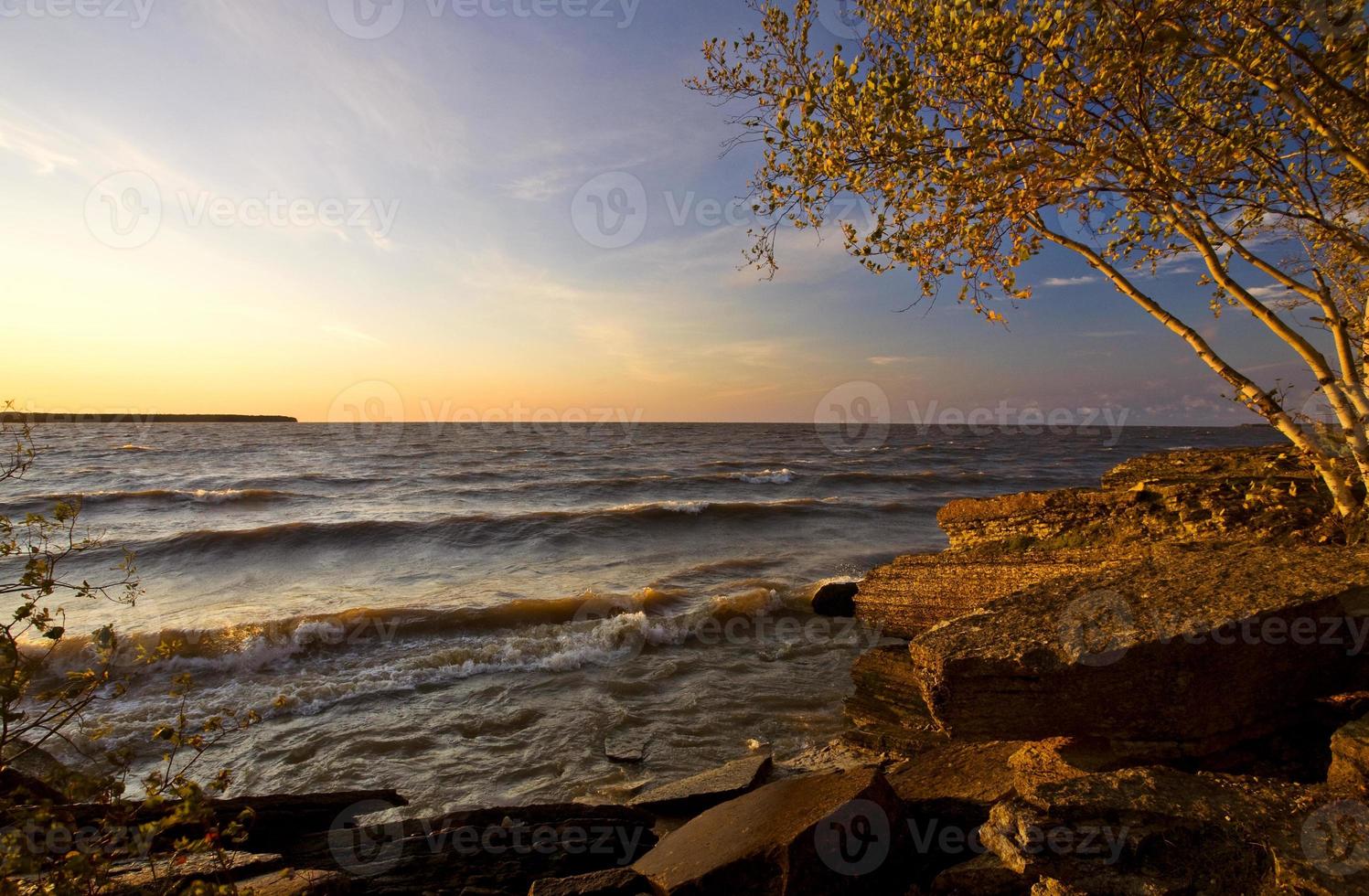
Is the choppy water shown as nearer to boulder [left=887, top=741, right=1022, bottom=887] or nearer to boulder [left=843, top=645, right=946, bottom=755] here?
boulder [left=843, top=645, right=946, bottom=755]

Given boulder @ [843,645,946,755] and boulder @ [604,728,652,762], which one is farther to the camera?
boulder @ [604,728,652,762]

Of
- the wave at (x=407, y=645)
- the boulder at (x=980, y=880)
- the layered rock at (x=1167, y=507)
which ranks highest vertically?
the layered rock at (x=1167, y=507)

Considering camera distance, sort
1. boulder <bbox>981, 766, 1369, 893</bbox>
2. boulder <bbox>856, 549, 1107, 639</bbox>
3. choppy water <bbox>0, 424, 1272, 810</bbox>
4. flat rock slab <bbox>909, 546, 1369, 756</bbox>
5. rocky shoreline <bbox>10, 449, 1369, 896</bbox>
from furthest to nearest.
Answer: boulder <bbox>856, 549, 1107, 639</bbox>, choppy water <bbox>0, 424, 1272, 810</bbox>, flat rock slab <bbox>909, 546, 1369, 756</bbox>, rocky shoreline <bbox>10, 449, 1369, 896</bbox>, boulder <bbox>981, 766, 1369, 893</bbox>

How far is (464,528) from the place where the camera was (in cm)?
2467

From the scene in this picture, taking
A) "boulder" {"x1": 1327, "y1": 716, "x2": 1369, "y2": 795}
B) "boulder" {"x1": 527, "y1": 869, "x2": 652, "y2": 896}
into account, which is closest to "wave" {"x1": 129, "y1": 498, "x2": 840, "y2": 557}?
"boulder" {"x1": 527, "y1": 869, "x2": 652, "y2": 896}

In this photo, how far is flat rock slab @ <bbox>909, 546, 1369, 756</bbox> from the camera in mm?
4562

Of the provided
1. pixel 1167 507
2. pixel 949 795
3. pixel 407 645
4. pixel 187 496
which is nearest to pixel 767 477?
pixel 407 645

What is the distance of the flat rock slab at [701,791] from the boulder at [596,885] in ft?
6.35

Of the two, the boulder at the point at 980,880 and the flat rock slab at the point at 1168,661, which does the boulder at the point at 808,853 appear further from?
the flat rock slab at the point at 1168,661

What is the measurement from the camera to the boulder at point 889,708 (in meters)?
7.50

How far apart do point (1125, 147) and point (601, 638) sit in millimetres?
11119

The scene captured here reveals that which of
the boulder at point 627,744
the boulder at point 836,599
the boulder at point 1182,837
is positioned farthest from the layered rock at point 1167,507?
the boulder at point 627,744

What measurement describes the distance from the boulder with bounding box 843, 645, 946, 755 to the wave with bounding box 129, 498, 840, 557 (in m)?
16.8

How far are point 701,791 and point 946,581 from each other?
20.6 feet
